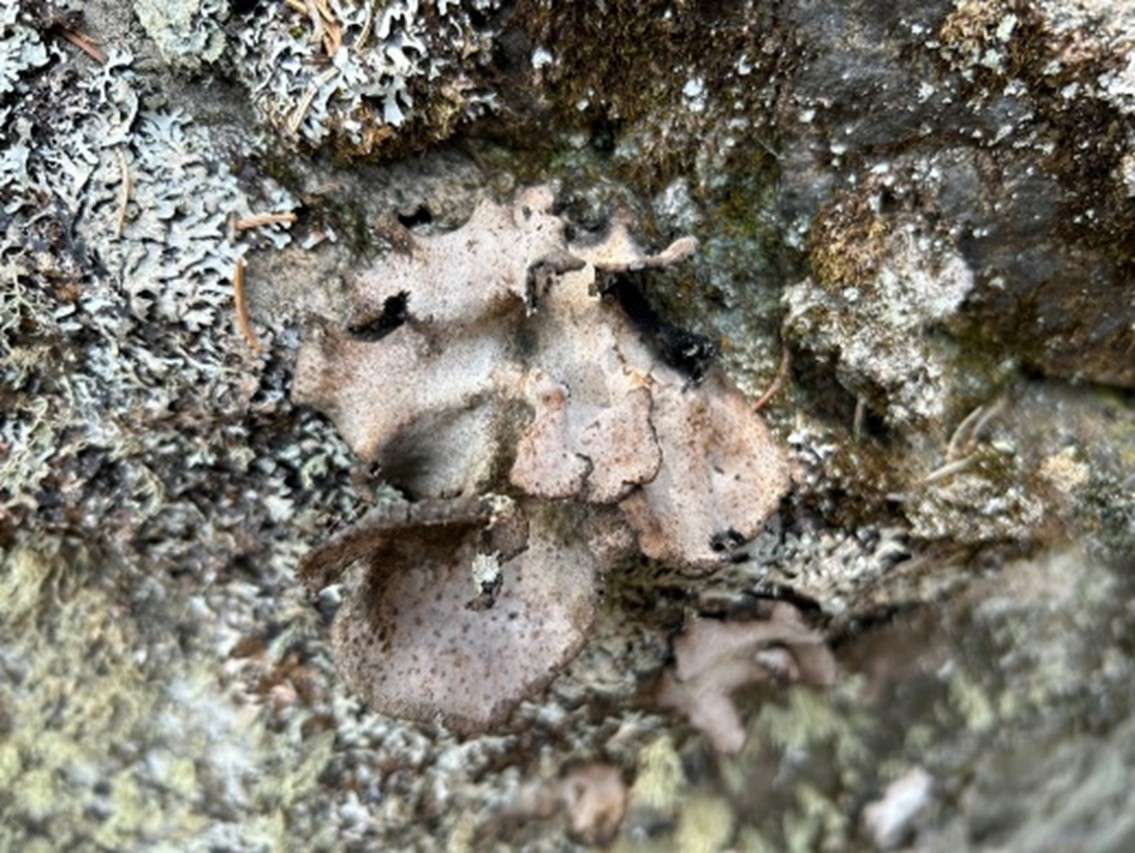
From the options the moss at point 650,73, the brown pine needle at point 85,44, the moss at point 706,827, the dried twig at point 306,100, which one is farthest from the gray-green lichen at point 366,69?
the moss at point 706,827

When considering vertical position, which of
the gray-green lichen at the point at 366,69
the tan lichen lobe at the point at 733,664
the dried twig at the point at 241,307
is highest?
the gray-green lichen at the point at 366,69

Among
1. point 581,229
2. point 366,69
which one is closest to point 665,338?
point 581,229

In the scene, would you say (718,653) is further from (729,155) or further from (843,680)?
(729,155)

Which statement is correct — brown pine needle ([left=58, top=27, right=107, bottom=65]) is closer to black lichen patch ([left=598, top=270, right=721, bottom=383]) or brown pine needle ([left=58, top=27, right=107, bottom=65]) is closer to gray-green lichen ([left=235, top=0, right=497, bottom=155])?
gray-green lichen ([left=235, top=0, right=497, bottom=155])

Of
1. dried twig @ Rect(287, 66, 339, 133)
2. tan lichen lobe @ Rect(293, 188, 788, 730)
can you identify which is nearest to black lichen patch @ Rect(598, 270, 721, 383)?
tan lichen lobe @ Rect(293, 188, 788, 730)

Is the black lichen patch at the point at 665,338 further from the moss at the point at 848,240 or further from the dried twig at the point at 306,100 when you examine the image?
the dried twig at the point at 306,100
